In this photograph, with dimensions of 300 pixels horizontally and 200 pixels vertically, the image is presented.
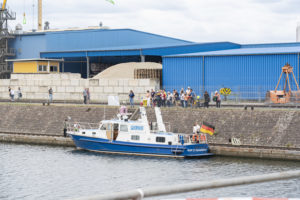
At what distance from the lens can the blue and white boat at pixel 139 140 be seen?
1302 inches

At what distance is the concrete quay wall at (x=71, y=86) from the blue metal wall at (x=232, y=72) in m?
2.42

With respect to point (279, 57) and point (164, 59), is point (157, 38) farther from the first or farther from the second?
point (279, 57)

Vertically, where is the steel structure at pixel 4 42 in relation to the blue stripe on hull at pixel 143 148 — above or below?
above

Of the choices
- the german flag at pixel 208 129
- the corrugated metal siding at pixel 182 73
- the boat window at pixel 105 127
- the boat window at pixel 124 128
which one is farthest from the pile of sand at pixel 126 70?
the german flag at pixel 208 129

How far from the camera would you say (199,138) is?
34.2 meters

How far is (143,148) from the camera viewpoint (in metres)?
33.7

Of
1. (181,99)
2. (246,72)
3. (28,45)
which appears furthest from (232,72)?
(28,45)

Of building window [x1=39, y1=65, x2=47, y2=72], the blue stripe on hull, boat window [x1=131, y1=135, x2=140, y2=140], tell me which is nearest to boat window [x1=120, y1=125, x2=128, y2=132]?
boat window [x1=131, y1=135, x2=140, y2=140]

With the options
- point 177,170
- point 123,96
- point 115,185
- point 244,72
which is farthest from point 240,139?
point 123,96

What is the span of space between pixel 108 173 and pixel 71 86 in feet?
95.4

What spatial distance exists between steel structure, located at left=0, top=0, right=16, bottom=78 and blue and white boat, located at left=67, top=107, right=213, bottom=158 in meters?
34.8

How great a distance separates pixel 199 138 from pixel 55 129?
46.1 ft

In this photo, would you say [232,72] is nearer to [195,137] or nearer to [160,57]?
[160,57]

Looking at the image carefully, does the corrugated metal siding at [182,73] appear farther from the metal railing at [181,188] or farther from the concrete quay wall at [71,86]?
the metal railing at [181,188]
